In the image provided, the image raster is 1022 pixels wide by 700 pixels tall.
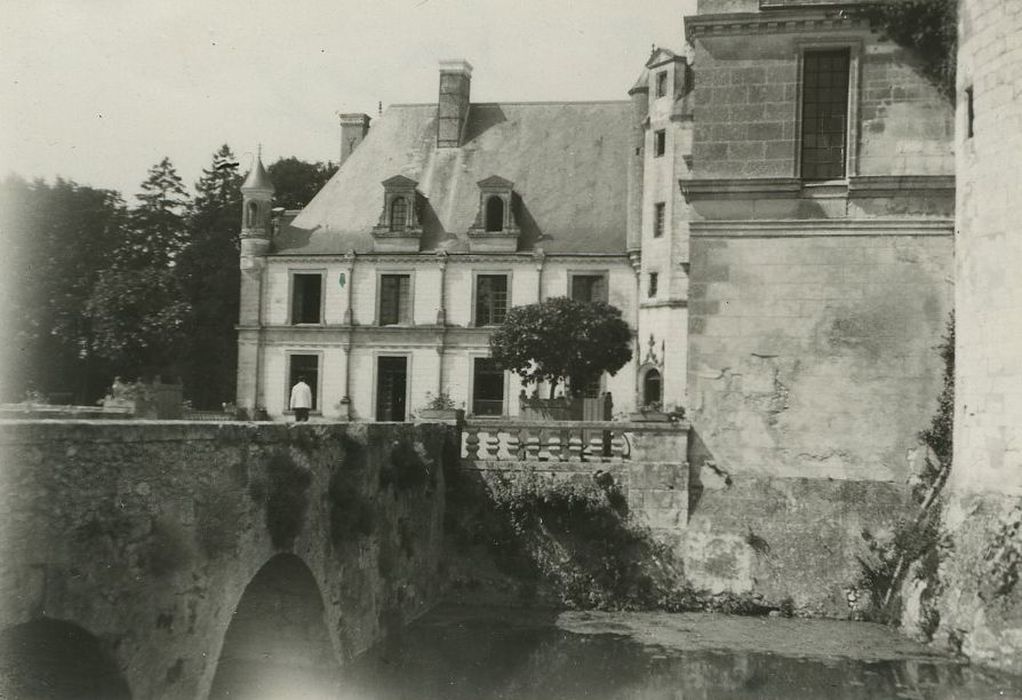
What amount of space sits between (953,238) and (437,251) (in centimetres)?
2024

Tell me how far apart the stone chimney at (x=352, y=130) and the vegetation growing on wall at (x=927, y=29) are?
2750 cm

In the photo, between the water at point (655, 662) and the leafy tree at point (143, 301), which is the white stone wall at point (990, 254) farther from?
the leafy tree at point (143, 301)

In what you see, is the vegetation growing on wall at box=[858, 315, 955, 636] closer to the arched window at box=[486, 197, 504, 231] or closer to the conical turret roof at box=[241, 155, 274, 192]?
the arched window at box=[486, 197, 504, 231]

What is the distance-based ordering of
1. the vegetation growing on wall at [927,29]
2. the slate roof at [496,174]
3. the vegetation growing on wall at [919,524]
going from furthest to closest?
the slate roof at [496,174]
the vegetation growing on wall at [927,29]
the vegetation growing on wall at [919,524]

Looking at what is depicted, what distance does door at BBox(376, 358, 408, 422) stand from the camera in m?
33.7

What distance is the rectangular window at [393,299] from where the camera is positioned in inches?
1324

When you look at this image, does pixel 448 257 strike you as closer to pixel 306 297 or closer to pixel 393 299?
pixel 393 299

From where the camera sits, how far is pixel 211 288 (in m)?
37.7

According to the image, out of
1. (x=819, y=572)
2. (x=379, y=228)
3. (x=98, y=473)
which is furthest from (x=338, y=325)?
(x=98, y=473)

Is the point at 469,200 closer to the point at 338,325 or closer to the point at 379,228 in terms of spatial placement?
A: the point at 379,228

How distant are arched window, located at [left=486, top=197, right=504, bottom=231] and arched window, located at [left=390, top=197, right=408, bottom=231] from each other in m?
2.52

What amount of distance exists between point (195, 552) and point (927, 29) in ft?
35.9

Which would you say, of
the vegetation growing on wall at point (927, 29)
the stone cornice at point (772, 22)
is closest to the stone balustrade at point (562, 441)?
the stone cornice at point (772, 22)

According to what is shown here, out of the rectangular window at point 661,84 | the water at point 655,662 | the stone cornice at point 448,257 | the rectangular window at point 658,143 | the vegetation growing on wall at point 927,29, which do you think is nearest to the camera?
the water at point 655,662
